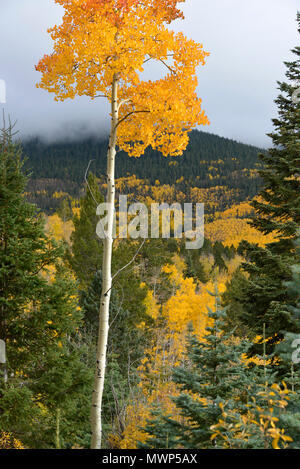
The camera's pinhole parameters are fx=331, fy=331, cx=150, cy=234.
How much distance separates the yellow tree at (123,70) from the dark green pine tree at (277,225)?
458cm

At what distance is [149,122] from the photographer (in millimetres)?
5340

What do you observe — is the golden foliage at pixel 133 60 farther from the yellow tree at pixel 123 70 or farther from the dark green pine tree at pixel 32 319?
the dark green pine tree at pixel 32 319

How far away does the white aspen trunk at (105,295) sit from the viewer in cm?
477

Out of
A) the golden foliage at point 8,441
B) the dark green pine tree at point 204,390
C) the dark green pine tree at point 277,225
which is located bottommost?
the golden foliage at point 8,441

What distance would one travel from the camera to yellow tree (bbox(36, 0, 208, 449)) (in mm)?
4660

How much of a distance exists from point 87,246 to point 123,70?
18.0 m

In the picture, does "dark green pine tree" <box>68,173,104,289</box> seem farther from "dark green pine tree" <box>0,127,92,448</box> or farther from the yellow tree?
the yellow tree

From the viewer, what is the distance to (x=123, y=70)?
4.84m

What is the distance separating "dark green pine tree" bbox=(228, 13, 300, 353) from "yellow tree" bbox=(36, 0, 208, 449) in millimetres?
4580

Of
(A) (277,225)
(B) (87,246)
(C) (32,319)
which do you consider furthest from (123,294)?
(B) (87,246)

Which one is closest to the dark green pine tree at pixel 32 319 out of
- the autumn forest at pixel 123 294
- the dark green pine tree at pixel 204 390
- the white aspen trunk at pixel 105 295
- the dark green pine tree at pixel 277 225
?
the autumn forest at pixel 123 294

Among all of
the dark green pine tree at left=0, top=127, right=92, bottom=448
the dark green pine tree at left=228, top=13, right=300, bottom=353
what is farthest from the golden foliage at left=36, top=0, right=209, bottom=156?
the dark green pine tree at left=228, top=13, right=300, bottom=353
